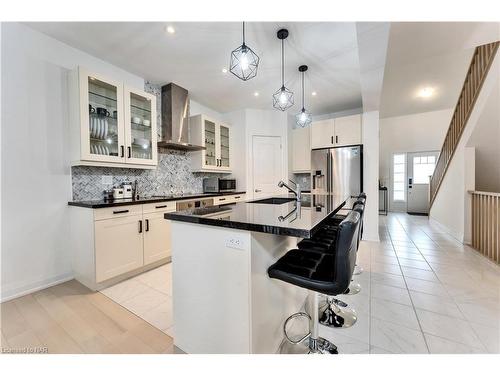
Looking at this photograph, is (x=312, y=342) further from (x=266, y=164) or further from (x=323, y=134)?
(x=323, y=134)

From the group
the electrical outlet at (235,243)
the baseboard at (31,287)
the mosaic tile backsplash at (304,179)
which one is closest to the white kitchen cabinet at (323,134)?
the mosaic tile backsplash at (304,179)

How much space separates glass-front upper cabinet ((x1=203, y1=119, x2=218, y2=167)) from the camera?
A: 4.05 metres

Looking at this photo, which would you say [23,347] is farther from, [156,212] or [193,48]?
[193,48]

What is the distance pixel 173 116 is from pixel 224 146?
1.32m

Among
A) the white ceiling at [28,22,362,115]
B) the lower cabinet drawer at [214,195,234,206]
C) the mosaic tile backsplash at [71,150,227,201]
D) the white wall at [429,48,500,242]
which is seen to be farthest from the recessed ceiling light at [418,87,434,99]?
the mosaic tile backsplash at [71,150,227,201]

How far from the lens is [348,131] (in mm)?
4066

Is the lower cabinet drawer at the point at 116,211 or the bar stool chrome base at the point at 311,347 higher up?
the lower cabinet drawer at the point at 116,211

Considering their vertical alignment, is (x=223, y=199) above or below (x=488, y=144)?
below

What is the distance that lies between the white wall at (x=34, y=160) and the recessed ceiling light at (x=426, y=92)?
5.82m

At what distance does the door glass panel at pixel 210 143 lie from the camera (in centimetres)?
407

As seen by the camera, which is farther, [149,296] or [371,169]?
[371,169]

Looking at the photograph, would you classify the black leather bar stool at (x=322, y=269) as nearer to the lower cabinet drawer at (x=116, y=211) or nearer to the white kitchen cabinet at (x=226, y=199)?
the lower cabinet drawer at (x=116, y=211)

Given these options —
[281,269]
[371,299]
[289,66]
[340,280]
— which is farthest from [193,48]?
[371,299]

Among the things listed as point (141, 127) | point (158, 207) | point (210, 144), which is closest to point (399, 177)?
point (210, 144)
